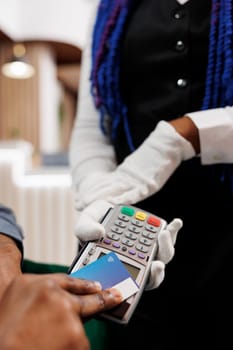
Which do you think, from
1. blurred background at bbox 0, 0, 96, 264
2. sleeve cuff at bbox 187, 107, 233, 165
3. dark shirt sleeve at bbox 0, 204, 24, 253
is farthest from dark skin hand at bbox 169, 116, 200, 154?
blurred background at bbox 0, 0, 96, 264

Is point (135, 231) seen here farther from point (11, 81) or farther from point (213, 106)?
point (11, 81)

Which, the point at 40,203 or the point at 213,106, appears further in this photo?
the point at 40,203

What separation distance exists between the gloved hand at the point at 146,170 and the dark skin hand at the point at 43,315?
0.68ft

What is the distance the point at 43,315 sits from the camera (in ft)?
0.85

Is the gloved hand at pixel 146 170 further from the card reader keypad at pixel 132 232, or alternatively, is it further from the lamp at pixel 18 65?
the lamp at pixel 18 65

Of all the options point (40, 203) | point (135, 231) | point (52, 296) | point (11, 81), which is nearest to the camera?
point (52, 296)

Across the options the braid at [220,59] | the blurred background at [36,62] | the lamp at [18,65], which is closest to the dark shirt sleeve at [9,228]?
the braid at [220,59]

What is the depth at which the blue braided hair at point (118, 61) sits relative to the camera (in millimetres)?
524

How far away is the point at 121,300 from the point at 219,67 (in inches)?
13.1

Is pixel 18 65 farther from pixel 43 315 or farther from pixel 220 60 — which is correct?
pixel 43 315

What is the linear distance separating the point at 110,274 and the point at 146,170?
181mm

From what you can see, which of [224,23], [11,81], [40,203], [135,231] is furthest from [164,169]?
[11,81]

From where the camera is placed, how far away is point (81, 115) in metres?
0.68

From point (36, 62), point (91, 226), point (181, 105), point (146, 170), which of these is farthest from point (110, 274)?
point (36, 62)
